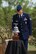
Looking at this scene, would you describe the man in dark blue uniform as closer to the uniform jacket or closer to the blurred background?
the uniform jacket

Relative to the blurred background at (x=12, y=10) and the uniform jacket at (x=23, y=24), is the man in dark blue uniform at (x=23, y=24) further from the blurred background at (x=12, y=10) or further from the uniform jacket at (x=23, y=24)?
the blurred background at (x=12, y=10)

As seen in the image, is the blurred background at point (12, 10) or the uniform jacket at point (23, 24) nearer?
the uniform jacket at point (23, 24)

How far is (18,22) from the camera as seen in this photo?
580cm

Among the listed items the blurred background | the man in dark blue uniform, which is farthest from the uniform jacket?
the blurred background


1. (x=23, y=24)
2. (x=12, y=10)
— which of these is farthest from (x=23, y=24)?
(x=12, y=10)

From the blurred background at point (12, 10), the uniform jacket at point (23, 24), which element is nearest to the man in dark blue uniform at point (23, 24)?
the uniform jacket at point (23, 24)

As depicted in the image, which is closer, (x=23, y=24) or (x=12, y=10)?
(x=23, y=24)

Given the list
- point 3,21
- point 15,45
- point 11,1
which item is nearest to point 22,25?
point 15,45

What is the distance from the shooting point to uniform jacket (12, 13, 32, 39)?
228 inches

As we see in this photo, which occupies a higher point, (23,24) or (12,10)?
(23,24)

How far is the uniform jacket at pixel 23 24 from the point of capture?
5.80 meters

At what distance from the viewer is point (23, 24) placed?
5816 mm

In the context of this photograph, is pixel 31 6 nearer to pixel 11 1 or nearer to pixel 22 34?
pixel 11 1

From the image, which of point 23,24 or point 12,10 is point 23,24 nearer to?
point 23,24
